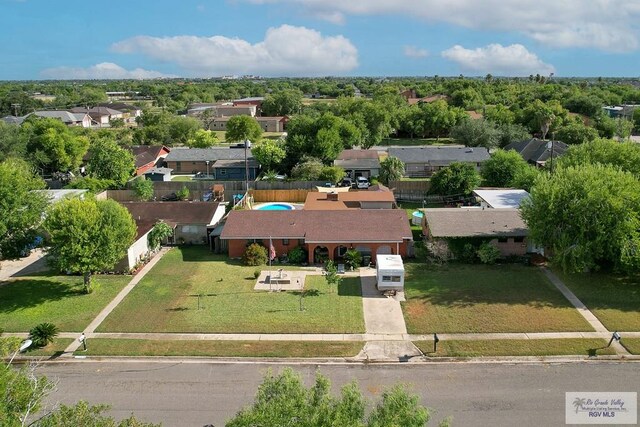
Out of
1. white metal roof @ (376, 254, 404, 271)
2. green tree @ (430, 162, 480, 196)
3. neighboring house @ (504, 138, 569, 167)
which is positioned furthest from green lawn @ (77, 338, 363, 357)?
neighboring house @ (504, 138, 569, 167)

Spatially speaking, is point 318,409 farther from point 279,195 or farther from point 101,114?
point 101,114

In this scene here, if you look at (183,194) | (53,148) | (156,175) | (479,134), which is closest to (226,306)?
(183,194)

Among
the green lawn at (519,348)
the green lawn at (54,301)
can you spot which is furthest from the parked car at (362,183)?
the green lawn at (519,348)

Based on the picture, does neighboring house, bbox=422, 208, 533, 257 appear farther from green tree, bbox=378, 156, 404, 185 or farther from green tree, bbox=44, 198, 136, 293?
green tree, bbox=44, 198, 136, 293

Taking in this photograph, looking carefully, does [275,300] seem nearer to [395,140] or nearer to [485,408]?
[485,408]

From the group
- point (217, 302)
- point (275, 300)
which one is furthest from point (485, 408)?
point (217, 302)

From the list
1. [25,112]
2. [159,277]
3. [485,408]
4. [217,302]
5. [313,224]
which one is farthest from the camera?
[25,112]

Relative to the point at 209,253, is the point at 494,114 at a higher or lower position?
higher

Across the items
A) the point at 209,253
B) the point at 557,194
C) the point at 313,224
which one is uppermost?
the point at 557,194
